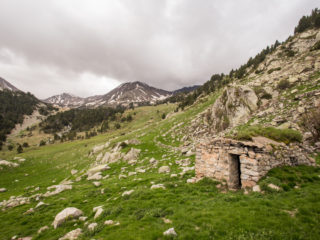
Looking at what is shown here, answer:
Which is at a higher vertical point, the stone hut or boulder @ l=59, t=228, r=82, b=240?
the stone hut

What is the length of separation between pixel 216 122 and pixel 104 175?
26430mm

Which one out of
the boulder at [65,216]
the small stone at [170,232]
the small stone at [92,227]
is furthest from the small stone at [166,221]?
the boulder at [65,216]

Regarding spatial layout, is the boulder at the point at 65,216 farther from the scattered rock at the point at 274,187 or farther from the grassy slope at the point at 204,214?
the scattered rock at the point at 274,187

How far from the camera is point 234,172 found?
11.5 m

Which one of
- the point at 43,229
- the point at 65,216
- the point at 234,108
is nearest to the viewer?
the point at 43,229

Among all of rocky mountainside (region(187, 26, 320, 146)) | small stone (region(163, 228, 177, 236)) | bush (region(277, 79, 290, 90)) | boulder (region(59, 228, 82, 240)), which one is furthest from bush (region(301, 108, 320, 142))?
boulder (region(59, 228, 82, 240))

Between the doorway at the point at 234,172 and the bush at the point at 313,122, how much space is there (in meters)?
13.5

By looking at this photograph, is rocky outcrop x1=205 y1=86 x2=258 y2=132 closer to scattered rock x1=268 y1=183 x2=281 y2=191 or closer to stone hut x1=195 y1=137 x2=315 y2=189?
stone hut x1=195 y1=137 x2=315 y2=189

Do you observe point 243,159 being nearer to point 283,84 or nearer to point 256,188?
point 256,188

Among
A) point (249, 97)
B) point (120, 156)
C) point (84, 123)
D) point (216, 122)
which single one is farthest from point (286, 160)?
point (84, 123)

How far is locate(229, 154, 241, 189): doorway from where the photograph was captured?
1113cm

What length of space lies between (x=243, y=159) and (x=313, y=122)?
1591 cm

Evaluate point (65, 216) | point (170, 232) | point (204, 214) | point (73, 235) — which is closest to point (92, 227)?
point (73, 235)

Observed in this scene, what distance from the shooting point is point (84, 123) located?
156m
